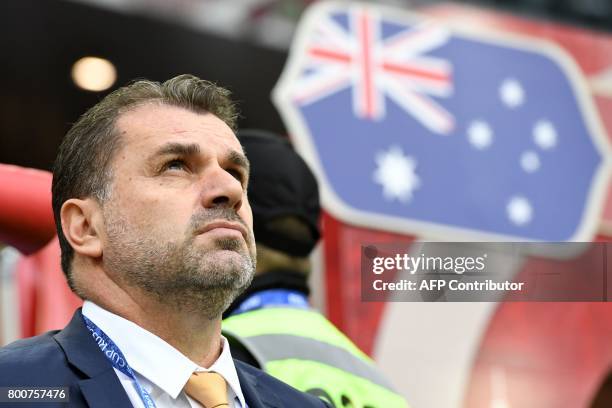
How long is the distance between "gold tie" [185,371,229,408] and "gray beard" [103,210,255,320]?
107mm

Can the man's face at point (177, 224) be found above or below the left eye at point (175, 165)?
below

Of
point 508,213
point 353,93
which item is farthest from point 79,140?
point 508,213

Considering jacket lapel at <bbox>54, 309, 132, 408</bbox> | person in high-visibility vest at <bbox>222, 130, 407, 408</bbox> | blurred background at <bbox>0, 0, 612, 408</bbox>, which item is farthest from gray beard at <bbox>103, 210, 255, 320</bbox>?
blurred background at <bbox>0, 0, 612, 408</bbox>

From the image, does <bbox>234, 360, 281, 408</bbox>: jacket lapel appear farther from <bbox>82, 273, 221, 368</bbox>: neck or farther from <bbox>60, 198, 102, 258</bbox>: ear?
<bbox>60, 198, 102, 258</bbox>: ear

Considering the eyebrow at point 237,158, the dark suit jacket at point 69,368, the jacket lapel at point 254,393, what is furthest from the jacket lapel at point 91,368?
the eyebrow at point 237,158

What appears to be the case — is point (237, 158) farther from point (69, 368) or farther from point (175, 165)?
point (69, 368)

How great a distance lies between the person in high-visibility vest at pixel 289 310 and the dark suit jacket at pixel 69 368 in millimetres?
503

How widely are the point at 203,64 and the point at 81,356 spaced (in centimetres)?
244

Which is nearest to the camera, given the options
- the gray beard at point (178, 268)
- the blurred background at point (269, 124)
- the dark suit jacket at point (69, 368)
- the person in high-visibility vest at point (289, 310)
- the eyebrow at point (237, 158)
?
the dark suit jacket at point (69, 368)

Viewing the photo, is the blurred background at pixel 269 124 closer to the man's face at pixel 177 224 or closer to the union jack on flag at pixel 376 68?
the union jack on flag at pixel 376 68

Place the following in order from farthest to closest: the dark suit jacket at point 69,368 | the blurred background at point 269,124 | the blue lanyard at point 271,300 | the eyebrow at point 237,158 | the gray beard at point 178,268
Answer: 1. the blurred background at point 269,124
2. the blue lanyard at point 271,300
3. the eyebrow at point 237,158
4. the gray beard at point 178,268
5. the dark suit jacket at point 69,368

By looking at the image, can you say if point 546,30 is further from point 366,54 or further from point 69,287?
point 69,287

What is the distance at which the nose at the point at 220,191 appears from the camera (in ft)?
4.74

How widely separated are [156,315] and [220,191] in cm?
18
